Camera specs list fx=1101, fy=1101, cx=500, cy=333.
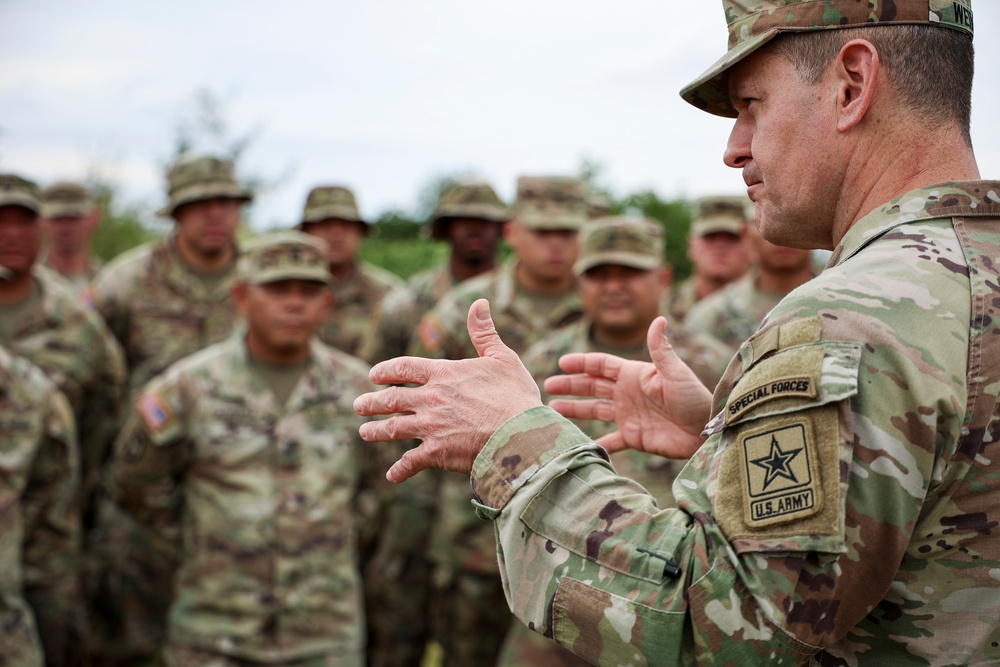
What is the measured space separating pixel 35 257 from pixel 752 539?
258 inches

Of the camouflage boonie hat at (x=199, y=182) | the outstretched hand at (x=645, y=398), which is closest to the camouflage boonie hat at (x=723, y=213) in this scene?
the camouflage boonie hat at (x=199, y=182)

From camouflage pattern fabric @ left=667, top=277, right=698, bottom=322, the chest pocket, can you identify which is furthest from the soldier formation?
camouflage pattern fabric @ left=667, top=277, right=698, bottom=322

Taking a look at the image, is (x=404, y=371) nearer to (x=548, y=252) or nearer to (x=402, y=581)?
(x=548, y=252)

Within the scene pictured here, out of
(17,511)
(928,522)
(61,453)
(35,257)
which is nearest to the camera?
(928,522)

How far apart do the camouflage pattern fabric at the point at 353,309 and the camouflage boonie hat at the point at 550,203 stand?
190 cm

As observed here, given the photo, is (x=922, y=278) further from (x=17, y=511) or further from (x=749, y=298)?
(x=749, y=298)

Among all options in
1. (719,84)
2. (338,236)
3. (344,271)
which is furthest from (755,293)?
(719,84)

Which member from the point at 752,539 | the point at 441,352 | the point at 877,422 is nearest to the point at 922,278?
the point at 877,422

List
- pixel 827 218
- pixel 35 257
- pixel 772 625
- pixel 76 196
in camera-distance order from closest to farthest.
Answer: pixel 772 625 → pixel 827 218 → pixel 35 257 → pixel 76 196

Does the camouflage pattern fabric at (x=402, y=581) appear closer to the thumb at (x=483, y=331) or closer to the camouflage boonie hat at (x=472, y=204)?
the camouflage boonie hat at (x=472, y=204)

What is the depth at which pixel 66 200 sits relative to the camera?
9.95 m

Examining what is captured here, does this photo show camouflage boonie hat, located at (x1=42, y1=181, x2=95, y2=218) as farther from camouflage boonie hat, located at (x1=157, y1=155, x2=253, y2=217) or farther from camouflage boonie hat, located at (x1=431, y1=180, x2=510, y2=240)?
camouflage boonie hat, located at (x1=431, y1=180, x2=510, y2=240)

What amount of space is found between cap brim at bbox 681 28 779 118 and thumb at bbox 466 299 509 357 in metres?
0.57

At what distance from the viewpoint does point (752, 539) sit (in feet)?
4.92
